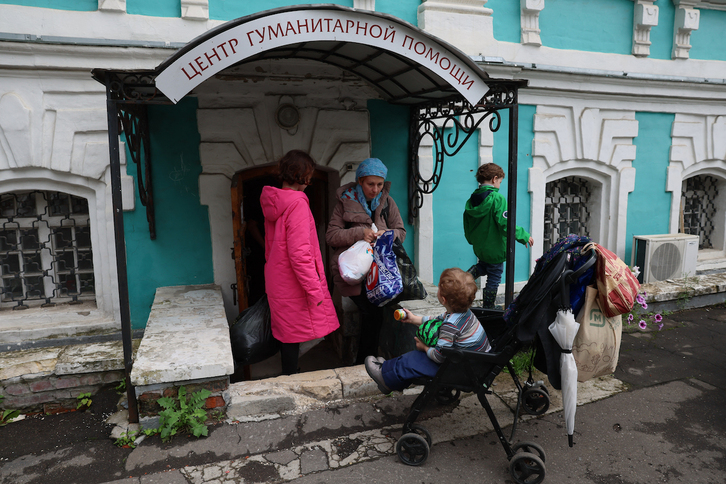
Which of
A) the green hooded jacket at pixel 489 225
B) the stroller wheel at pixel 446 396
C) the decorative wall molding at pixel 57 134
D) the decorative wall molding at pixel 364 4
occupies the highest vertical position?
the decorative wall molding at pixel 364 4

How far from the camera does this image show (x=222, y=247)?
4.88 meters

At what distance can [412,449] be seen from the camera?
2990mm

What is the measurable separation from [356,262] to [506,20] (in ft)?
11.7

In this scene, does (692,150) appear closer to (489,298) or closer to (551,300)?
(489,298)

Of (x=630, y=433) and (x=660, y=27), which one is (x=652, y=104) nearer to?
(x=660, y=27)

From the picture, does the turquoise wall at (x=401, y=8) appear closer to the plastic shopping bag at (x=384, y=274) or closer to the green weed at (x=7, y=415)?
the plastic shopping bag at (x=384, y=274)

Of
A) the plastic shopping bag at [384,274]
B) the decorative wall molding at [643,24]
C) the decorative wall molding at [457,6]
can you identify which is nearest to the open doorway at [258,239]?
the plastic shopping bag at [384,274]

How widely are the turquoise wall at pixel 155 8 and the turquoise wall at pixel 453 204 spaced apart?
3.12 m

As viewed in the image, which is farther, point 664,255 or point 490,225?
point 664,255

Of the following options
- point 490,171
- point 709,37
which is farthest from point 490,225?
point 709,37

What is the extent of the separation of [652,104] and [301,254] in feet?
17.7

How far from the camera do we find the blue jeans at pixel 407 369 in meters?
3.03

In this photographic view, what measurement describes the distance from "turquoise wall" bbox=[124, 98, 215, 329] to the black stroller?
111 inches

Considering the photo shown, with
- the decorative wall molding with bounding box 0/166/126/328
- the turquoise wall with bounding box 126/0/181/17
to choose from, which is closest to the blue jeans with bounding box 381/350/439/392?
the decorative wall molding with bounding box 0/166/126/328
